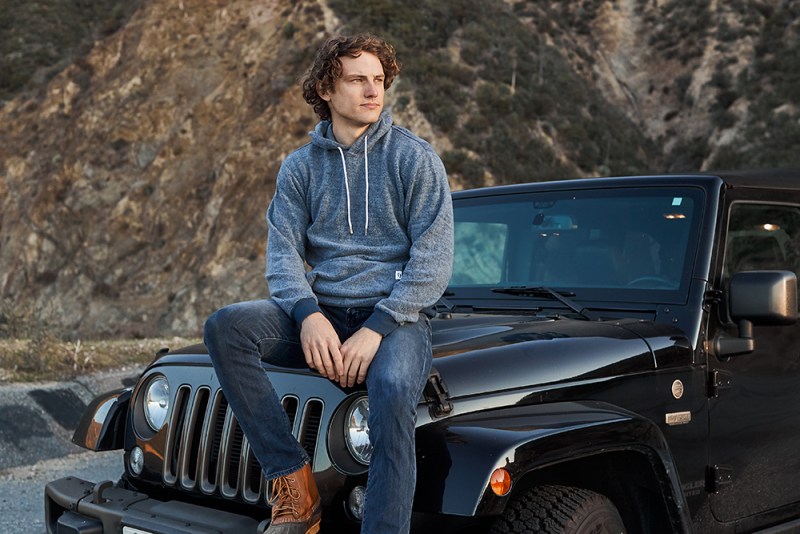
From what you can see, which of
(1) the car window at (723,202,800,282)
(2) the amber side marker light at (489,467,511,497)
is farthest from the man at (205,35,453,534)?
(1) the car window at (723,202,800,282)

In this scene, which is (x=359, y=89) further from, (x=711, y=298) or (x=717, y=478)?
(x=717, y=478)

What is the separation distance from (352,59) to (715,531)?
2.17 metres

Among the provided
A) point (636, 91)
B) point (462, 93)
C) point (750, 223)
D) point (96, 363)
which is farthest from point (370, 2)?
point (750, 223)

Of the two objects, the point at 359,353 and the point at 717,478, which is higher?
the point at 359,353

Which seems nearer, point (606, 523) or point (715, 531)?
point (606, 523)

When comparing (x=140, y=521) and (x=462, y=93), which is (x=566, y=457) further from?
(x=462, y=93)

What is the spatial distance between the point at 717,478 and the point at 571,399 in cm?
79

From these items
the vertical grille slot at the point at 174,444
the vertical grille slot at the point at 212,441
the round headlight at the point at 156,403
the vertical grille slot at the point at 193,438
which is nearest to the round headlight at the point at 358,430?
the vertical grille slot at the point at 212,441

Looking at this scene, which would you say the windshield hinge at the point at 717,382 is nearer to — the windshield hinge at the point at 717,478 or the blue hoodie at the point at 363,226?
the windshield hinge at the point at 717,478

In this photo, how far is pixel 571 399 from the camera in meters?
3.05

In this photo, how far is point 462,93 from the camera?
88.5 ft

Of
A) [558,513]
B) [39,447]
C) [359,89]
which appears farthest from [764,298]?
[39,447]

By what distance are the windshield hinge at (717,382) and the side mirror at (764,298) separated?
80 mm

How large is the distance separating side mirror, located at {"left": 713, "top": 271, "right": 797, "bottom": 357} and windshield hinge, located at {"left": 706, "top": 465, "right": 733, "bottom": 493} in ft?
1.40
